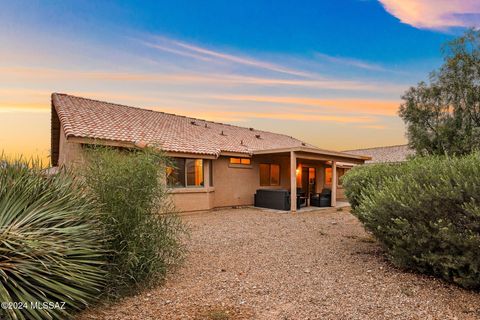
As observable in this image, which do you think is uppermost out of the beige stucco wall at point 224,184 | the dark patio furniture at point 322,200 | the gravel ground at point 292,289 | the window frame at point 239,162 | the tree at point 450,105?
the tree at point 450,105

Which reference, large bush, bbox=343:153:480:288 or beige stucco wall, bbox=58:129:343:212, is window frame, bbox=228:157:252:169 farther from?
large bush, bbox=343:153:480:288

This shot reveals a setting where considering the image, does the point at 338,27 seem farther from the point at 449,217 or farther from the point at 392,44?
the point at 449,217

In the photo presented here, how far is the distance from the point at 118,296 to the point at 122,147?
24.9 feet

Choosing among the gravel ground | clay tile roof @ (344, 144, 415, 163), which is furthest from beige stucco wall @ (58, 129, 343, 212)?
clay tile roof @ (344, 144, 415, 163)

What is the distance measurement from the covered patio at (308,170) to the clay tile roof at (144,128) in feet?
7.15

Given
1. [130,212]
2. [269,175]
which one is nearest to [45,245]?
[130,212]

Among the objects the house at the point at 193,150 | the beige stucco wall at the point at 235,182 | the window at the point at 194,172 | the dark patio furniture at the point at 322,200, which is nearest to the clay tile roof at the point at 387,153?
the house at the point at 193,150

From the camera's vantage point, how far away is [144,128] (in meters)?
14.0

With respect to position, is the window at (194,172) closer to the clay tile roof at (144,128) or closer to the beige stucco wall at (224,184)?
the beige stucco wall at (224,184)

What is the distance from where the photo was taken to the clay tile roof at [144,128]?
11180 mm

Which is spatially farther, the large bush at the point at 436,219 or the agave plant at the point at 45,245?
the large bush at the point at 436,219

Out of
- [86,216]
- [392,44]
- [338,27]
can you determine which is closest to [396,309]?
Answer: [86,216]

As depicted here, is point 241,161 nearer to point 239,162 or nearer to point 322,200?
point 239,162

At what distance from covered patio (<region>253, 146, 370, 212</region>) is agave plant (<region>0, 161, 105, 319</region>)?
10808 millimetres
